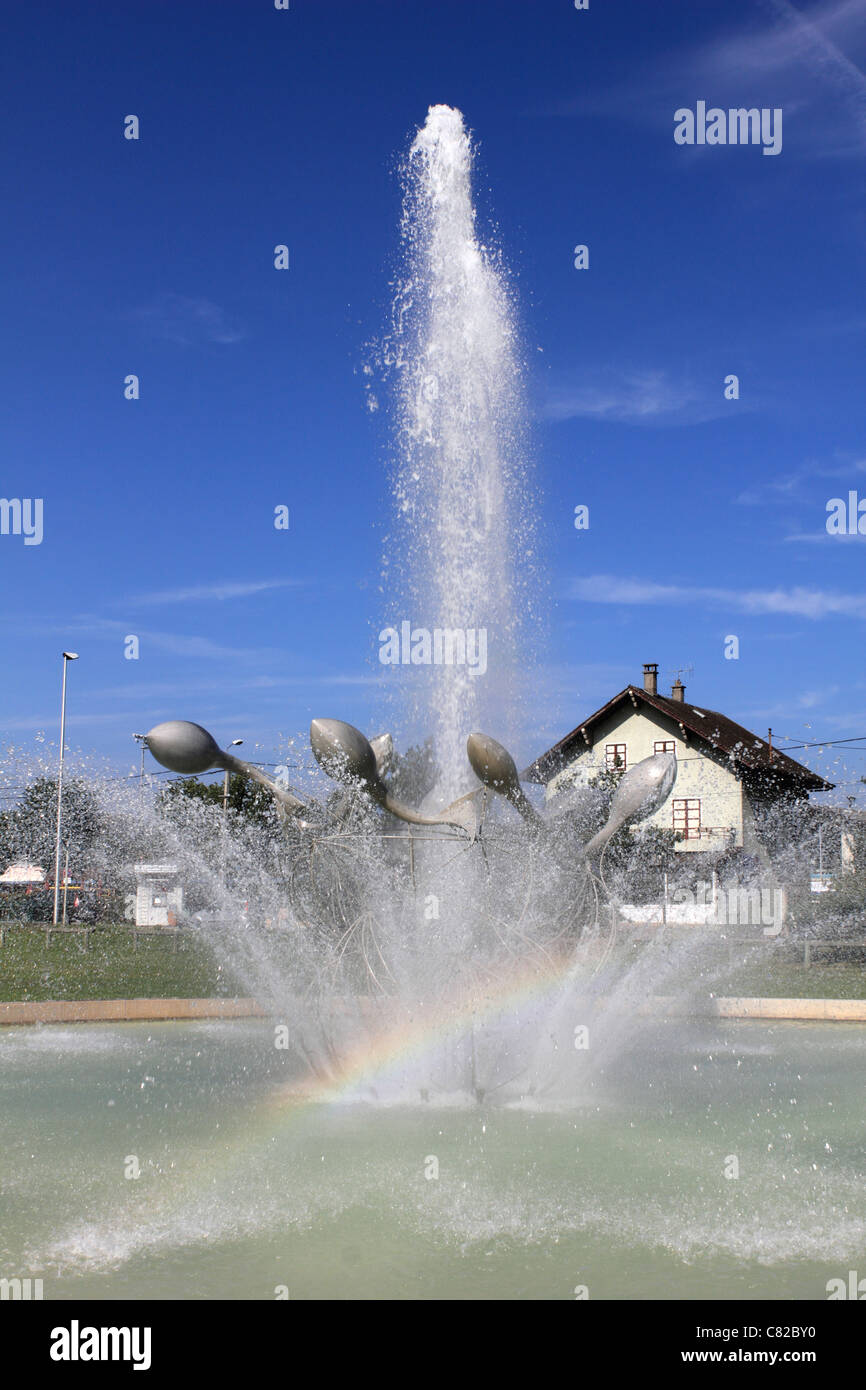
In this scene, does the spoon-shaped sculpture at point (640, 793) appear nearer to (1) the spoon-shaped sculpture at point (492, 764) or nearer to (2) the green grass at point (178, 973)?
(1) the spoon-shaped sculpture at point (492, 764)

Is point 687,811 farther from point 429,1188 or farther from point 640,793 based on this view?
point 429,1188

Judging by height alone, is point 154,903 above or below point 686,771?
below

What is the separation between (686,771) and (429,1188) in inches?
1453

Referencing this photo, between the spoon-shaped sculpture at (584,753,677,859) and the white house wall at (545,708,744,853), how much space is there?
27.2m

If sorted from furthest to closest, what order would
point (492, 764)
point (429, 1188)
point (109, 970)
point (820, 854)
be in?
point (820, 854) → point (109, 970) → point (492, 764) → point (429, 1188)

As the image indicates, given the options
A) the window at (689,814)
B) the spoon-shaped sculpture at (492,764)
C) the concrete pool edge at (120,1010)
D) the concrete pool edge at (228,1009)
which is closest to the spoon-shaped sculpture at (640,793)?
the spoon-shaped sculpture at (492,764)

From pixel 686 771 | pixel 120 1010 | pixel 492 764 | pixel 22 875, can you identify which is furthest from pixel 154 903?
pixel 492 764

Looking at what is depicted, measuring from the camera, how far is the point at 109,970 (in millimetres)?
21016

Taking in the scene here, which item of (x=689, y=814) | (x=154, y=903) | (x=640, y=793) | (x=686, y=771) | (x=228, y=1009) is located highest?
(x=686, y=771)

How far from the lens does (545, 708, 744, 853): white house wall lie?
40688 mm

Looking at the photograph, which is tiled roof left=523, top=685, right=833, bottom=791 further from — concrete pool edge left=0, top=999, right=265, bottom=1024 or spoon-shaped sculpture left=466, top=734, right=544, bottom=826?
spoon-shaped sculpture left=466, top=734, right=544, bottom=826

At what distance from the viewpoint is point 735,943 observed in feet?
84.5
